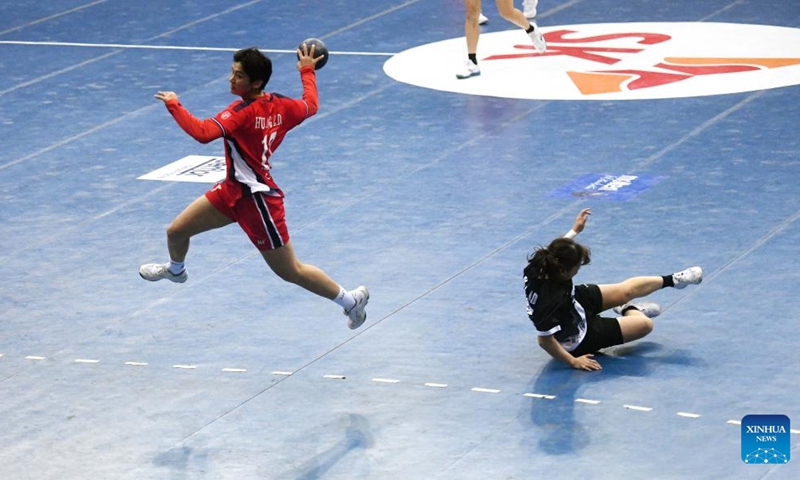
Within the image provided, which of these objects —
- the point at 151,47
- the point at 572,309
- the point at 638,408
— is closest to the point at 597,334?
the point at 572,309

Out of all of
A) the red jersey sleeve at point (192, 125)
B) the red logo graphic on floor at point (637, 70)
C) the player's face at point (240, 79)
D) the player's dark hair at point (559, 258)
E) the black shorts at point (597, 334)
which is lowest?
the red logo graphic on floor at point (637, 70)

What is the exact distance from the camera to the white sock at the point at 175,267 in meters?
9.45

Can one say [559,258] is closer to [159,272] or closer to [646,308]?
[646,308]

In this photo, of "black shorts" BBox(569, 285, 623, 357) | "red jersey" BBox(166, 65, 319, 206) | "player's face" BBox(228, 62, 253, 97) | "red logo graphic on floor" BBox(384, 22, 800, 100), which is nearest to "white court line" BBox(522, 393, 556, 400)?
"black shorts" BBox(569, 285, 623, 357)

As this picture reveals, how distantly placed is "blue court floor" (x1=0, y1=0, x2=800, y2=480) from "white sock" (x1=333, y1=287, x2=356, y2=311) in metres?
0.26

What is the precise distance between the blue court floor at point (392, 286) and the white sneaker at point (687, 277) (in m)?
0.20

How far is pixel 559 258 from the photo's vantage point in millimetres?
8430

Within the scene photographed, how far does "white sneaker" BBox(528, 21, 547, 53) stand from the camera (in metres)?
15.9

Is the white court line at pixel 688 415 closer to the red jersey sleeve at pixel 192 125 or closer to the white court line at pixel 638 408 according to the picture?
the white court line at pixel 638 408

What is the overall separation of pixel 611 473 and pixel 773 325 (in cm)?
218

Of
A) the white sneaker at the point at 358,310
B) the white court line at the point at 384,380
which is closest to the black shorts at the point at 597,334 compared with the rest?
the white court line at the point at 384,380

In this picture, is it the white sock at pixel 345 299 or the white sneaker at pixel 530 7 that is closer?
the white sock at pixel 345 299

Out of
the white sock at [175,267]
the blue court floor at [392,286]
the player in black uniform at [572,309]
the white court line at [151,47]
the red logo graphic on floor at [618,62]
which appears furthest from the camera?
the white court line at [151,47]

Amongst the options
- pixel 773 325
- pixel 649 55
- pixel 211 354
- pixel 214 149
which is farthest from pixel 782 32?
pixel 211 354
